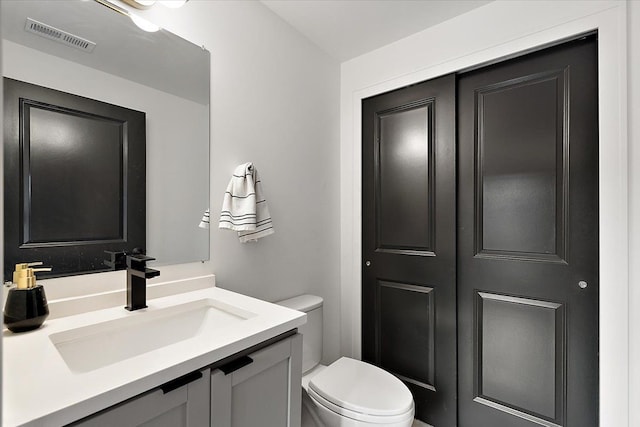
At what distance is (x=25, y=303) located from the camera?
0.95 metres

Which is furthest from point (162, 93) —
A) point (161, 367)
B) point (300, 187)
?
point (161, 367)

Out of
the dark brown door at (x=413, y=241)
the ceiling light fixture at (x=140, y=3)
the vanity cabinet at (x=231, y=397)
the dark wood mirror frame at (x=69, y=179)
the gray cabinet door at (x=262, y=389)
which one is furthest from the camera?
the dark brown door at (x=413, y=241)

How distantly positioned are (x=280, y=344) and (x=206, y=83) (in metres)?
1.12

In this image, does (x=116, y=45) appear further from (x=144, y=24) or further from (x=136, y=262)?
(x=136, y=262)

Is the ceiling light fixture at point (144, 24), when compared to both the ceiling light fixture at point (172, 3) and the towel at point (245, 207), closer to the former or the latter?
the ceiling light fixture at point (172, 3)

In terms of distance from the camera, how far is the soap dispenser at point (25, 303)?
936mm

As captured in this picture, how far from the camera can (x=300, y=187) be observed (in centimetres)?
198

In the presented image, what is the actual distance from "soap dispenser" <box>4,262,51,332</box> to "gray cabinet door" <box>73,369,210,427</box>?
1.44 feet

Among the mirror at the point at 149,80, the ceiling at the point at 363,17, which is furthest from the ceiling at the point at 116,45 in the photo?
the ceiling at the point at 363,17

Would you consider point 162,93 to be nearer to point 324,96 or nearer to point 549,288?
point 324,96

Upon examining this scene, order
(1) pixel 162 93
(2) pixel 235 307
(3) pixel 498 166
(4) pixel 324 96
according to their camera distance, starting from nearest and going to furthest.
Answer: (2) pixel 235 307, (1) pixel 162 93, (3) pixel 498 166, (4) pixel 324 96

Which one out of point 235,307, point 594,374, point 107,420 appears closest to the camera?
point 107,420

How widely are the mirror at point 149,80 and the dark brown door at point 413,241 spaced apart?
1073 mm

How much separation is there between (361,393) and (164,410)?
0.94m
